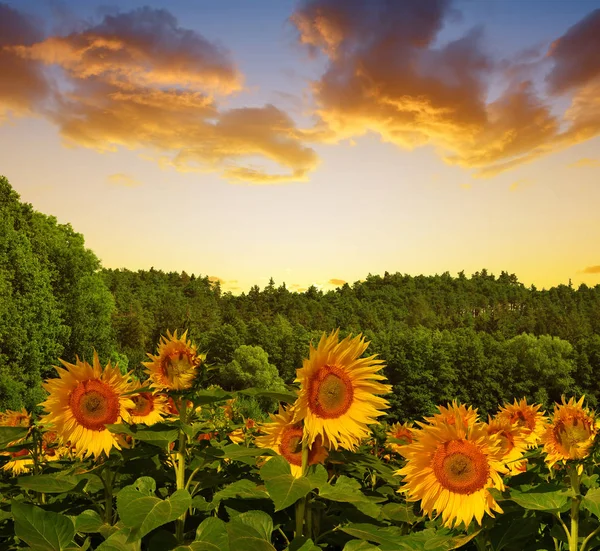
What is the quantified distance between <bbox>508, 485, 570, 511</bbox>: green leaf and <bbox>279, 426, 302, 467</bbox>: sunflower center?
3.35 ft

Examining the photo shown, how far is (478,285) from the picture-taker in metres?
142

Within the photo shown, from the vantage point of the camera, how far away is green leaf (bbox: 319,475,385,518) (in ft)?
9.02


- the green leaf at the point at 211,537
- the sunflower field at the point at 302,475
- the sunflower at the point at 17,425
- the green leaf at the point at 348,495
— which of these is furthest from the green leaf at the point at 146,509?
the sunflower at the point at 17,425

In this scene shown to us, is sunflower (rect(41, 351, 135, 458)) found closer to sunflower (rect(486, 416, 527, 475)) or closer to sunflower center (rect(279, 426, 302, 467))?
sunflower center (rect(279, 426, 302, 467))

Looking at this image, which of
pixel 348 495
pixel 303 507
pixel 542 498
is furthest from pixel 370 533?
pixel 542 498

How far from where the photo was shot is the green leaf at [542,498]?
2.75 metres

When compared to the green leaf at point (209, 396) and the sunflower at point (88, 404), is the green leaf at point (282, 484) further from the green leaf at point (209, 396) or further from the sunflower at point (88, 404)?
the sunflower at point (88, 404)

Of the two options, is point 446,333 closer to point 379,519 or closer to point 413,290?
point 413,290

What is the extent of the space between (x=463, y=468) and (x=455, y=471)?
4cm

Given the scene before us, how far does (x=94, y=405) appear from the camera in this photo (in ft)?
12.0

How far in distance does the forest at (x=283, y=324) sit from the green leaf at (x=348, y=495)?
45cm

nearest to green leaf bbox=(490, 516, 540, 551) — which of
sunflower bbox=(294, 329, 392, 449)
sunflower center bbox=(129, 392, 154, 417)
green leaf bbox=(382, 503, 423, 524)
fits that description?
green leaf bbox=(382, 503, 423, 524)

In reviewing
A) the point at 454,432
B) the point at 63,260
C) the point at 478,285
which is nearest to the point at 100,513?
the point at 454,432

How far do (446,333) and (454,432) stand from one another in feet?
268
